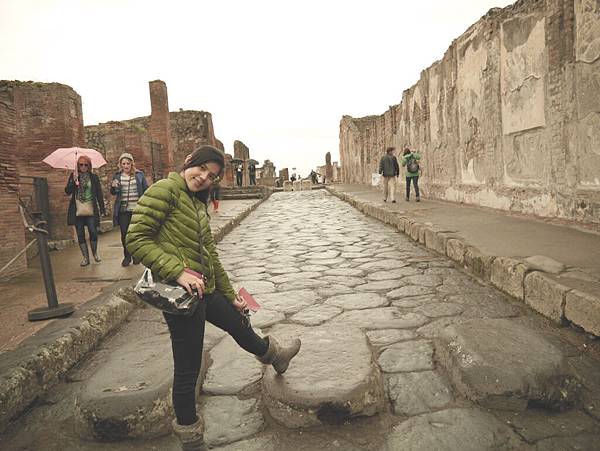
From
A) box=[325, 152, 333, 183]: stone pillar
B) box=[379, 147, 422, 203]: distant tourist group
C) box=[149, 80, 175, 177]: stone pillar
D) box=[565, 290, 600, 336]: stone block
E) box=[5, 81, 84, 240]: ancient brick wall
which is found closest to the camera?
box=[565, 290, 600, 336]: stone block

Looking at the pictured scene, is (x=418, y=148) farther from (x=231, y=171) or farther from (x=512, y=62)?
(x=231, y=171)

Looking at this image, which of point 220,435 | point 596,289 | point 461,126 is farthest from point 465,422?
point 461,126

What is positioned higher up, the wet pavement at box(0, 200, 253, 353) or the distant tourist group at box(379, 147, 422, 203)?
the distant tourist group at box(379, 147, 422, 203)

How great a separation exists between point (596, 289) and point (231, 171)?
2327cm

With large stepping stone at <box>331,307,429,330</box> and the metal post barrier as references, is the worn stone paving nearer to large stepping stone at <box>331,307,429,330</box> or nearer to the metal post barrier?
large stepping stone at <box>331,307,429,330</box>

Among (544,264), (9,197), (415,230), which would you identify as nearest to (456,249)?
(544,264)

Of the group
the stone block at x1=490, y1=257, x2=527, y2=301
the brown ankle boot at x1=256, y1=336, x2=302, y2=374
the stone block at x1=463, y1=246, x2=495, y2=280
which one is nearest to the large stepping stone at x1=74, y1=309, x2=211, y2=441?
the brown ankle boot at x1=256, y1=336, x2=302, y2=374

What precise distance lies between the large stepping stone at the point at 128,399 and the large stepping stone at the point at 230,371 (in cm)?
8

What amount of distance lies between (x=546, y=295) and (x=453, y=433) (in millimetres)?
1682

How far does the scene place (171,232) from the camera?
5.76 ft

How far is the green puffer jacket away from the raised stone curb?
46.5 inches

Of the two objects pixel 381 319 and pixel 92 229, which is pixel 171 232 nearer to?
pixel 381 319

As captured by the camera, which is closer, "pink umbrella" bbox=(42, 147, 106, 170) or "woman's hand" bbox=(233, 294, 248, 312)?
"woman's hand" bbox=(233, 294, 248, 312)

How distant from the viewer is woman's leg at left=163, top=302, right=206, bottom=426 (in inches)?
68.0
